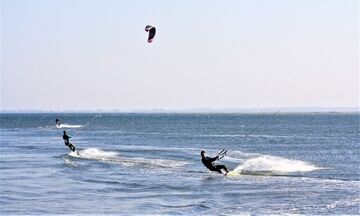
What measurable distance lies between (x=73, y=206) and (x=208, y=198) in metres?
4.69

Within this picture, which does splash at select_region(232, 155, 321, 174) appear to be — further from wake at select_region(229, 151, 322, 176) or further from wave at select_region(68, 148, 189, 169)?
wave at select_region(68, 148, 189, 169)

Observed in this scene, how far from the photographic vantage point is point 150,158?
39.6 meters

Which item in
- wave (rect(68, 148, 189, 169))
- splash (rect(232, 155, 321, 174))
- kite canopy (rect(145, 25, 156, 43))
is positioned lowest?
splash (rect(232, 155, 321, 174))

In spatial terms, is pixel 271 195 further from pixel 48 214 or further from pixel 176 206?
pixel 48 214

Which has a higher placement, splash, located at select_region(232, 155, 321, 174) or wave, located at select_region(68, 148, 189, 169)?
wave, located at select_region(68, 148, 189, 169)

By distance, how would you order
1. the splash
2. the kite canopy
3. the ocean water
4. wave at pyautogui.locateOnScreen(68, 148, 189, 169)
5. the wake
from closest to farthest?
1. the ocean water
2. the kite canopy
3. the wake
4. the splash
5. wave at pyautogui.locateOnScreen(68, 148, 189, 169)

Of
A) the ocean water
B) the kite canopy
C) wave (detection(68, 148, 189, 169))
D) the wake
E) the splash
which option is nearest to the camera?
the ocean water

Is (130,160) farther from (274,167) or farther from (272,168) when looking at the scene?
(272,168)

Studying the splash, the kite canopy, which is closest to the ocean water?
the splash

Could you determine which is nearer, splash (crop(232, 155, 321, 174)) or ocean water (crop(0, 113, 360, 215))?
ocean water (crop(0, 113, 360, 215))

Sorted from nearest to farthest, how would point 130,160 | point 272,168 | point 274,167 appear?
point 272,168 → point 274,167 → point 130,160

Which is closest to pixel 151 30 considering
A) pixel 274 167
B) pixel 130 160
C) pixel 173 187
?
pixel 173 187

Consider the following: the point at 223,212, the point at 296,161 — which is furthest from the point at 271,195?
the point at 296,161

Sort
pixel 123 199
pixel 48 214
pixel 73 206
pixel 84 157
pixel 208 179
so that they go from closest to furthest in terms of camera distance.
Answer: pixel 48 214 → pixel 73 206 → pixel 123 199 → pixel 208 179 → pixel 84 157
